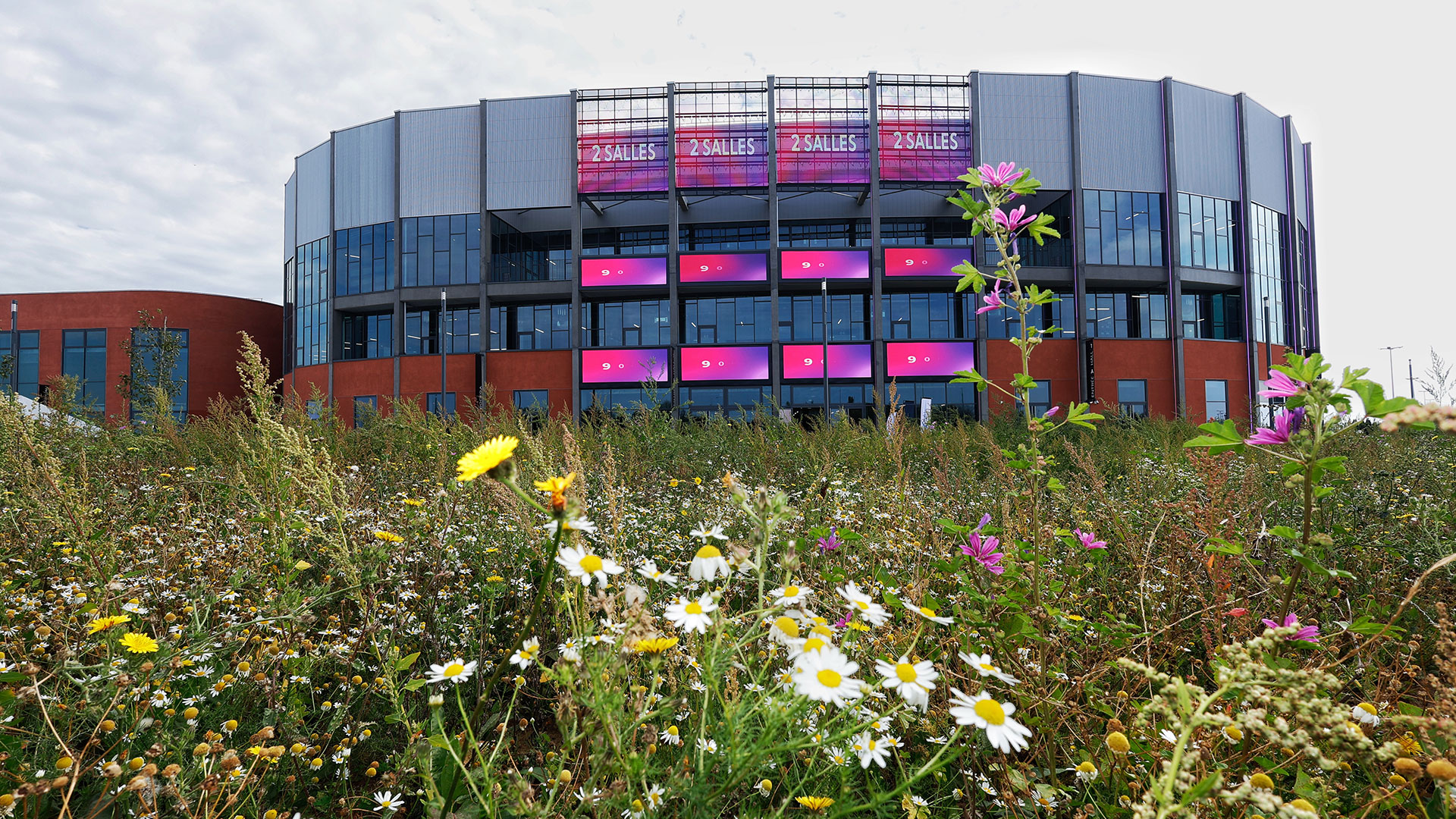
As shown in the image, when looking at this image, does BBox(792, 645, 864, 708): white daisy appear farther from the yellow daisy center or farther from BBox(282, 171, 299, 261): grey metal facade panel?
BBox(282, 171, 299, 261): grey metal facade panel

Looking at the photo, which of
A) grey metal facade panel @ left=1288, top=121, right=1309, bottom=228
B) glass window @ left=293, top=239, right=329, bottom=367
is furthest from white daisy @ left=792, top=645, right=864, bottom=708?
grey metal facade panel @ left=1288, top=121, right=1309, bottom=228

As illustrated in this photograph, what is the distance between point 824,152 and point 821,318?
650 cm

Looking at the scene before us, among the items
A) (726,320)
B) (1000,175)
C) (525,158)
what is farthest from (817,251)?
(1000,175)

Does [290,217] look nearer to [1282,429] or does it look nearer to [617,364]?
[617,364]

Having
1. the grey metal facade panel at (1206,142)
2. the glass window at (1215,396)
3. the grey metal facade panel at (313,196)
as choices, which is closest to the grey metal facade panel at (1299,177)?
the grey metal facade panel at (1206,142)

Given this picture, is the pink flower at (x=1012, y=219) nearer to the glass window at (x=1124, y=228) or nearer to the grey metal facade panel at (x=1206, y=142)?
the glass window at (x=1124, y=228)

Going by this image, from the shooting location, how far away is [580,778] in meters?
1.44

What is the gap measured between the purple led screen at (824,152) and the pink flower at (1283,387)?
2553 cm

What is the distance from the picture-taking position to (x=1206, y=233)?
25359 mm

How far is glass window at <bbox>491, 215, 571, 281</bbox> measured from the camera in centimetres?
2700

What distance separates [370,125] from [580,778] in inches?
1280

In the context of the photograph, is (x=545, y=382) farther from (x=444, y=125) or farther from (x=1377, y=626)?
(x=1377, y=626)

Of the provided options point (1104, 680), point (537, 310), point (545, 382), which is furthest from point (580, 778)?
point (537, 310)

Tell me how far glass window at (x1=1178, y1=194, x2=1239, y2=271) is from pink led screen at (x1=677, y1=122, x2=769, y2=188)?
54.2 ft
